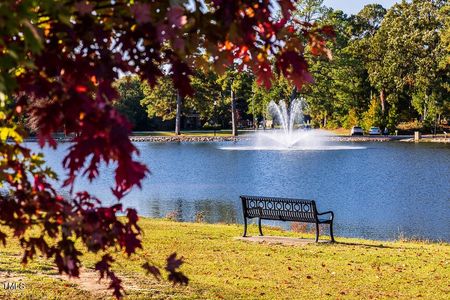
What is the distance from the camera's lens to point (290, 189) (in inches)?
1110

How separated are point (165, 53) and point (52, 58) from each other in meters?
0.72

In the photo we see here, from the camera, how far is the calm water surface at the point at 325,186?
20.5 m

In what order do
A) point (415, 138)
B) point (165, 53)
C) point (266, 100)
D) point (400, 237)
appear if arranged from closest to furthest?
point (165, 53) → point (400, 237) → point (415, 138) → point (266, 100)

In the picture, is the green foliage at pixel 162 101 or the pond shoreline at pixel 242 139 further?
the green foliage at pixel 162 101

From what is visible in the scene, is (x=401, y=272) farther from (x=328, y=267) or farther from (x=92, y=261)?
(x=92, y=261)

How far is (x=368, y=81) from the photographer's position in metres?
76.9

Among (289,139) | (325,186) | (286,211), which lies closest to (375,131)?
(289,139)

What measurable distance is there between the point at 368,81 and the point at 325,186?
50.4 metres

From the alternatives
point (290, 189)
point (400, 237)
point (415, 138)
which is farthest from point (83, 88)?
point (415, 138)

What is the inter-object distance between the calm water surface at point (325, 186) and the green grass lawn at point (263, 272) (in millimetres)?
6142

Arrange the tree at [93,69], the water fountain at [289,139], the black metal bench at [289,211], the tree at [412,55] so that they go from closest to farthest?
the tree at [93,69] → the black metal bench at [289,211] → the water fountain at [289,139] → the tree at [412,55]

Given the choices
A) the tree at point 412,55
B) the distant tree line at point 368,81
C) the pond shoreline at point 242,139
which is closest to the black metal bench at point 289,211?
the distant tree line at point 368,81

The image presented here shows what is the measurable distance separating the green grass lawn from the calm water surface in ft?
20.2

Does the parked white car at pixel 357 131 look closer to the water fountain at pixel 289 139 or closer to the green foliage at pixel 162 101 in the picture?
the water fountain at pixel 289 139
